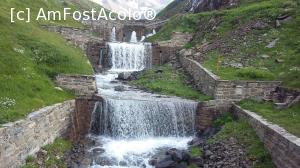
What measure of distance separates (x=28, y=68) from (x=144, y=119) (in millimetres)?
5817

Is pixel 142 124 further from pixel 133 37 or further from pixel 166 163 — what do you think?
pixel 133 37

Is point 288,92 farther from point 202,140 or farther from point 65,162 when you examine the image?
point 65,162

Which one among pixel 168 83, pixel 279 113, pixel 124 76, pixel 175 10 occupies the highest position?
pixel 175 10

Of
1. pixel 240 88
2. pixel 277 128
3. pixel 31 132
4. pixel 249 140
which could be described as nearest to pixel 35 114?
pixel 31 132

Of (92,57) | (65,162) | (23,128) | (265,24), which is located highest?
(265,24)

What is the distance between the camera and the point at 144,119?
22562mm

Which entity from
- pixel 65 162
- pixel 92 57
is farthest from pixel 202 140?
pixel 92 57

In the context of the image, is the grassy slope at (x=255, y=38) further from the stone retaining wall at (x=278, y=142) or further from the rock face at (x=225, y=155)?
the rock face at (x=225, y=155)

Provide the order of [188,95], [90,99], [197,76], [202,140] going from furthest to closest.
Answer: [197,76] < [188,95] < [90,99] < [202,140]

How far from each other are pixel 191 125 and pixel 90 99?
16.4ft

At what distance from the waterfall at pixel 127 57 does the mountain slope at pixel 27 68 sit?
969cm

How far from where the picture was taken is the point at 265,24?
106 feet

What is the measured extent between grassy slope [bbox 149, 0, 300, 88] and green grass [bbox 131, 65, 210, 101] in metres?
1.75

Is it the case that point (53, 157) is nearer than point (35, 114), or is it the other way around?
point (35, 114)
